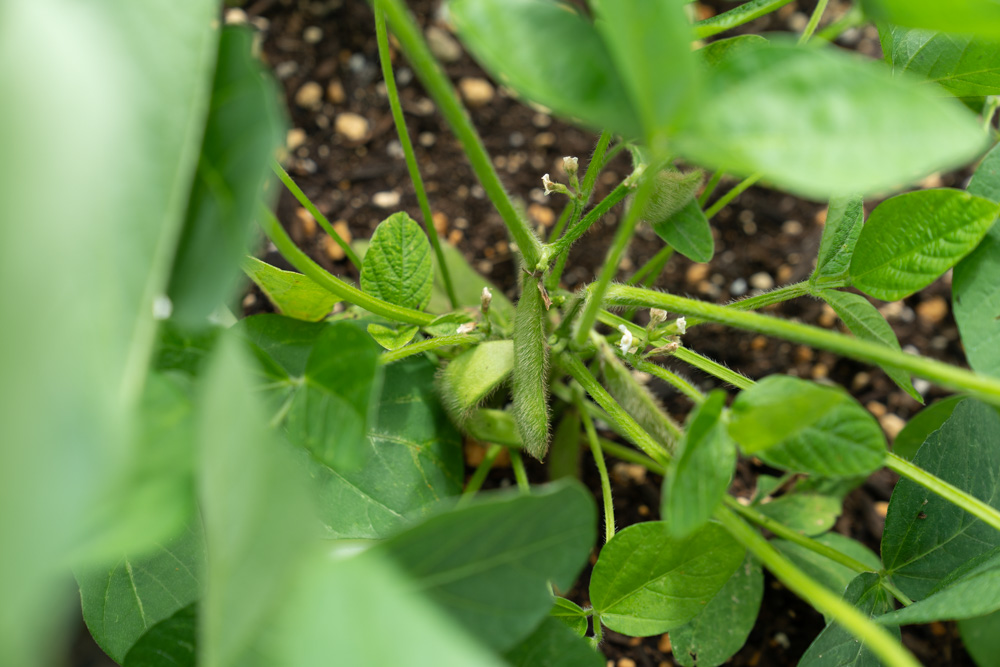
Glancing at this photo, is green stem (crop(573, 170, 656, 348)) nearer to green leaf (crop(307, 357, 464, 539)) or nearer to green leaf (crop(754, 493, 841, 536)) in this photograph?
green leaf (crop(307, 357, 464, 539))

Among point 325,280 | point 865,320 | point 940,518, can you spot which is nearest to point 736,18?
point 865,320

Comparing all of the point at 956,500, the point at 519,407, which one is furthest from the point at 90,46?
the point at 956,500

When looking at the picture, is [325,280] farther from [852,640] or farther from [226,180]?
[852,640]

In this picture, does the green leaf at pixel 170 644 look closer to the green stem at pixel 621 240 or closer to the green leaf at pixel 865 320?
the green stem at pixel 621 240

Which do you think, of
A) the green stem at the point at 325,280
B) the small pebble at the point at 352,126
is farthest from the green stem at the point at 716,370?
the small pebble at the point at 352,126

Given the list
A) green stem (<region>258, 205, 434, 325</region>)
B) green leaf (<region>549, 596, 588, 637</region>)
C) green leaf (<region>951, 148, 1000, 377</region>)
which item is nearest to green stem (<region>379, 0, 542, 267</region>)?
green stem (<region>258, 205, 434, 325</region>)

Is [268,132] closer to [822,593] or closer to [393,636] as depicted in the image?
[393,636]
